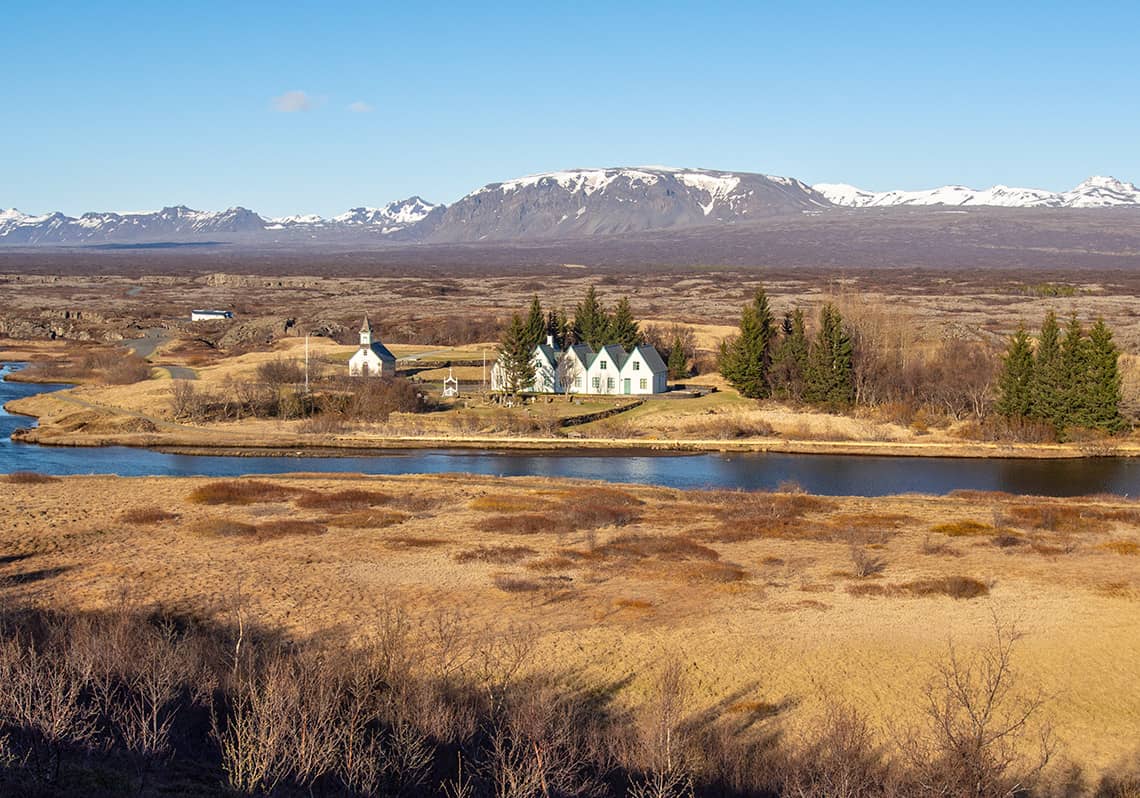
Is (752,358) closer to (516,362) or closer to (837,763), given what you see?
(516,362)

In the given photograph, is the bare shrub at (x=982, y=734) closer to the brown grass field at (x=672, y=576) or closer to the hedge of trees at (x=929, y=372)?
the brown grass field at (x=672, y=576)

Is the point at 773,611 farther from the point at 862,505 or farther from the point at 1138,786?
the point at 862,505

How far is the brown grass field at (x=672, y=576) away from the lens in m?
21.2

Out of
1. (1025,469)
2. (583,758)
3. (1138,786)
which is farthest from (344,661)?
(1025,469)

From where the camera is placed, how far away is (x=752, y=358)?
70.7 meters

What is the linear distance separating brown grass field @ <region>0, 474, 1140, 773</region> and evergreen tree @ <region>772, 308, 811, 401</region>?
26848 mm

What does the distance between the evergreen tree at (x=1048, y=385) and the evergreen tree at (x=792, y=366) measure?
13.3 meters

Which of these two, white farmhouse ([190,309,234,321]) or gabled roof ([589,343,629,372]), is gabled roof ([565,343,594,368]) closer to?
gabled roof ([589,343,629,372])

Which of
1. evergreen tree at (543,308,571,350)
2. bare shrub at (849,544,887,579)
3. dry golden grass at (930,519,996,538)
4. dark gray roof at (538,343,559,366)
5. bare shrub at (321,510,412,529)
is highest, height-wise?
evergreen tree at (543,308,571,350)

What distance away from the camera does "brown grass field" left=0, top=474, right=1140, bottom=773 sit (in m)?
21.2

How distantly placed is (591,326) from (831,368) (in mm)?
20709

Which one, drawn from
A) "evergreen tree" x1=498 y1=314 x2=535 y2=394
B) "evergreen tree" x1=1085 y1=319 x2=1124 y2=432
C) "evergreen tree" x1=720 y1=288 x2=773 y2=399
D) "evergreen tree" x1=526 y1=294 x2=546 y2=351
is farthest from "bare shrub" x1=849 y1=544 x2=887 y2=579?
"evergreen tree" x1=526 y1=294 x2=546 y2=351

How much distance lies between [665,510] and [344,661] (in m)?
21.7

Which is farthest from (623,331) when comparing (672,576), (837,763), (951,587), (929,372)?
(837,763)
